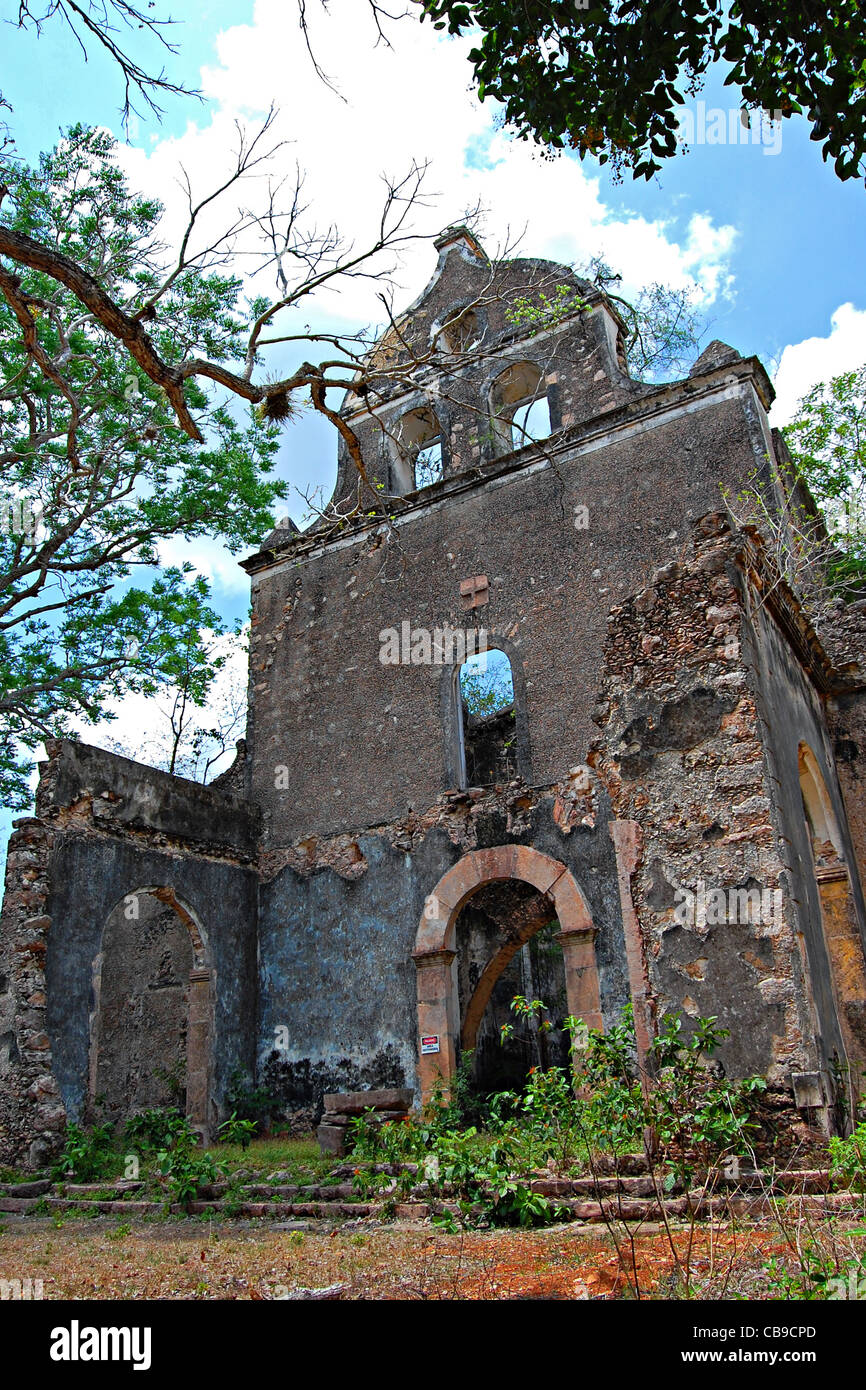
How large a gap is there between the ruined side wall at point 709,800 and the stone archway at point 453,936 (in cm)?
360

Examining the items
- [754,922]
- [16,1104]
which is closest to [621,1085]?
[754,922]

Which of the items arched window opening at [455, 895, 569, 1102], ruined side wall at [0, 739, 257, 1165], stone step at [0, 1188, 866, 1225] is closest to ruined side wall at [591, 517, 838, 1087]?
stone step at [0, 1188, 866, 1225]

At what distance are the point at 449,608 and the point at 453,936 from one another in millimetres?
3842

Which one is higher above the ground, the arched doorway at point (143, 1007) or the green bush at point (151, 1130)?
the arched doorway at point (143, 1007)

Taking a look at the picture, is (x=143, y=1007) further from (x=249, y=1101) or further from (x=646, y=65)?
(x=646, y=65)

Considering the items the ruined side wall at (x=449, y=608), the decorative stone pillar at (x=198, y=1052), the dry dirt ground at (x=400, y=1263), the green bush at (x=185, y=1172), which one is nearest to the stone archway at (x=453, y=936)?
the ruined side wall at (x=449, y=608)

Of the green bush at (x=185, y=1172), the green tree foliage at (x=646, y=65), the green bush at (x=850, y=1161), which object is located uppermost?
the green tree foliage at (x=646, y=65)

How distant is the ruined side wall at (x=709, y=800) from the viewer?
15.1 ft

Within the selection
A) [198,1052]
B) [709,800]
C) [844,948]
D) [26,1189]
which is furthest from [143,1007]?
[709,800]

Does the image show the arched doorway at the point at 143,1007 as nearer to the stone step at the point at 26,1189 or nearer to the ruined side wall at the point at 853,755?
the stone step at the point at 26,1189

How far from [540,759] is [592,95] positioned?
258 inches

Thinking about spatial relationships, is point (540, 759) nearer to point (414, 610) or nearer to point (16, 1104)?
point (414, 610)

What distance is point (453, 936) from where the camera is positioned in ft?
33.9
